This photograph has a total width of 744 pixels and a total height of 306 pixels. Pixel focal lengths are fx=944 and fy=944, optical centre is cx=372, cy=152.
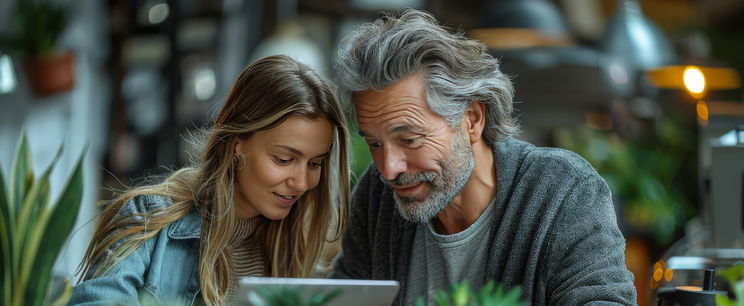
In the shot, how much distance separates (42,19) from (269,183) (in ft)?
12.0

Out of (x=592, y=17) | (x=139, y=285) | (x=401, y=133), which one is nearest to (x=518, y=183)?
(x=401, y=133)

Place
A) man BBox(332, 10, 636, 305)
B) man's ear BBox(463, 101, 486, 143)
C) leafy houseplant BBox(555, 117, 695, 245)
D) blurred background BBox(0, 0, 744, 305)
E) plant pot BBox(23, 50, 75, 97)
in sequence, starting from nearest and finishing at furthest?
man BBox(332, 10, 636, 305), man's ear BBox(463, 101, 486, 143), leafy houseplant BBox(555, 117, 695, 245), blurred background BBox(0, 0, 744, 305), plant pot BBox(23, 50, 75, 97)

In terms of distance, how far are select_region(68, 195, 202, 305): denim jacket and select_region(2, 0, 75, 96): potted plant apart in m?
3.52

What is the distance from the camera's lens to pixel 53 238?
1771 millimetres

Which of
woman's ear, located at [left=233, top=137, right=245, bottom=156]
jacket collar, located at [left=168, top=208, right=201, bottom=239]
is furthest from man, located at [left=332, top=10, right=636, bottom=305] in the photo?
jacket collar, located at [left=168, top=208, right=201, bottom=239]

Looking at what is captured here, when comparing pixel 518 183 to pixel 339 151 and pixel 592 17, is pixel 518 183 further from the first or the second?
pixel 592 17

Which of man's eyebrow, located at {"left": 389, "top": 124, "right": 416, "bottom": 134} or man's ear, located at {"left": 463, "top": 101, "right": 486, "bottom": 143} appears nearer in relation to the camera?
man's eyebrow, located at {"left": 389, "top": 124, "right": 416, "bottom": 134}

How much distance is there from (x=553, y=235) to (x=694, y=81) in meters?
2.88

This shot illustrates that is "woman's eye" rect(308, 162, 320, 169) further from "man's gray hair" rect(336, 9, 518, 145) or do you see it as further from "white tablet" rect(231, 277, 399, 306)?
"white tablet" rect(231, 277, 399, 306)

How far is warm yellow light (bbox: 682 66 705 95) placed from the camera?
461 cm

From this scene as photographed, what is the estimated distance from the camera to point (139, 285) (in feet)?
6.50

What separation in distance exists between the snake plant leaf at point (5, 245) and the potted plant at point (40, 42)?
375 centimetres

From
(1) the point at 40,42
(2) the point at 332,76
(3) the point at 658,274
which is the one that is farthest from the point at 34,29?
(3) the point at 658,274

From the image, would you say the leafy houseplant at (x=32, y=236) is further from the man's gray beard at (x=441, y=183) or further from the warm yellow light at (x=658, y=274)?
the warm yellow light at (x=658, y=274)
